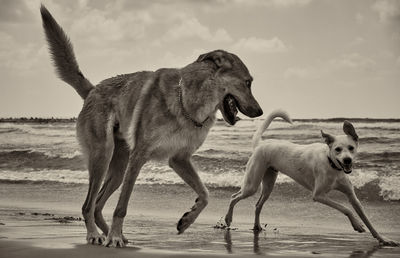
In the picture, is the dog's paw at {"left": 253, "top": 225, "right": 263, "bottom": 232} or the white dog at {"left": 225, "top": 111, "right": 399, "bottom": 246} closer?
the white dog at {"left": 225, "top": 111, "right": 399, "bottom": 246}

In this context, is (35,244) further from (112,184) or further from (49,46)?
(49,46)

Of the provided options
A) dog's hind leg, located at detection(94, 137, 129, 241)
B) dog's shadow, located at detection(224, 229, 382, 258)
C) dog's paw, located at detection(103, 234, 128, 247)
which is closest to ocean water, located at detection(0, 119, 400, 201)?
dog's shadow, located at detection(224, 229, 382, 258)

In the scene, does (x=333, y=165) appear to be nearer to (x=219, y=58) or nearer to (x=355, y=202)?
(x=355, y=202)

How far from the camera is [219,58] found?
18.3 ft

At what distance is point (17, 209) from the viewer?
29.9 ft

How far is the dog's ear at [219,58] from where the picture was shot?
5.55 m

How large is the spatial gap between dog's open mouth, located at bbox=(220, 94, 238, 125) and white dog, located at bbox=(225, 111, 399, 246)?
5.96 feet

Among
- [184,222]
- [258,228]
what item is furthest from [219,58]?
[258,228]

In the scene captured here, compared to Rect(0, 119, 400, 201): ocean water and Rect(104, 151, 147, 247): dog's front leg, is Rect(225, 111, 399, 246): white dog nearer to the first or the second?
Rect(104, 151, 147, 247): dog's front leg

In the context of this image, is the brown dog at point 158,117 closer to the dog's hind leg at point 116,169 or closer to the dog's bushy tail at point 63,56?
the dog's hind leg at point 116,169

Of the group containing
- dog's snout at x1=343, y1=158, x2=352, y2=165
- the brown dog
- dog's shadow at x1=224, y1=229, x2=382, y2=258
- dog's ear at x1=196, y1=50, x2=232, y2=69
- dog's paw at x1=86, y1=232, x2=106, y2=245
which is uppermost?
dog's ear at x1=196, y1=50, x2=232, y2=69

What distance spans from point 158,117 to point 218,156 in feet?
30.4

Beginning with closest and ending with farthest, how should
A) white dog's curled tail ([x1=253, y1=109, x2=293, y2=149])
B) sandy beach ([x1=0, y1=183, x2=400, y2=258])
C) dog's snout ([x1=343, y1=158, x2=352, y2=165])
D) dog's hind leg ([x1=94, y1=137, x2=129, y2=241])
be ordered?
sandy beach ([x1=0, y1=183, x2=400, y2=258]) → dog's hind leg ([x1=94, y1=137, x2=129, y2=241]) → dog's snout ([x1=343, y1=158, x2=352, y2=165]) → white dog's curled tail ([x1=253, y1=109, x2=293, y2=149])

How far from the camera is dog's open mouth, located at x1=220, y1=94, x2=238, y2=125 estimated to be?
5574 millimetres
